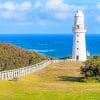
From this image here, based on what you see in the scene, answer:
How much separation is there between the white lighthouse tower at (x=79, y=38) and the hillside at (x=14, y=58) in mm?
6011

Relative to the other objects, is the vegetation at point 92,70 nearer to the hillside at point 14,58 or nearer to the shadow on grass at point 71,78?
the shadow on grass at point 71,78

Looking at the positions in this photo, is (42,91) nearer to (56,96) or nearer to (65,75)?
(56,96)

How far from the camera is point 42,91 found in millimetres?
30906

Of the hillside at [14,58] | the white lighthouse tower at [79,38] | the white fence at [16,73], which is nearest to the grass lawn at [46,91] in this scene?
the white fence at [16,73]

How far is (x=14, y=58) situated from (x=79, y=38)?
11864 millimetres

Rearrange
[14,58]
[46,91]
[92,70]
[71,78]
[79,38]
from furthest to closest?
1. [79,38]
2. [14,58]
3. [71,78]
4. [92,70]
5. [46,91]

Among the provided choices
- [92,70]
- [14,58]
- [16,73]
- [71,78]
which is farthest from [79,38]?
[16,73]

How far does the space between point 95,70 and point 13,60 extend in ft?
72.4

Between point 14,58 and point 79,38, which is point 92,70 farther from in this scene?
point 79,38

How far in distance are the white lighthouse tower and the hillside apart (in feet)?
19.7

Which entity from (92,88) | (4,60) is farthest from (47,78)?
(4,60)

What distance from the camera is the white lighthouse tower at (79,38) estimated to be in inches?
2744

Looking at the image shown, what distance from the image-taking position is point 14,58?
208ft

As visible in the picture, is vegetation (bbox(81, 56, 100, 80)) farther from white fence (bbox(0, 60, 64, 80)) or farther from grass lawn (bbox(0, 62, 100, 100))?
grass lawn (bbox(0, 62, 100, 100))
